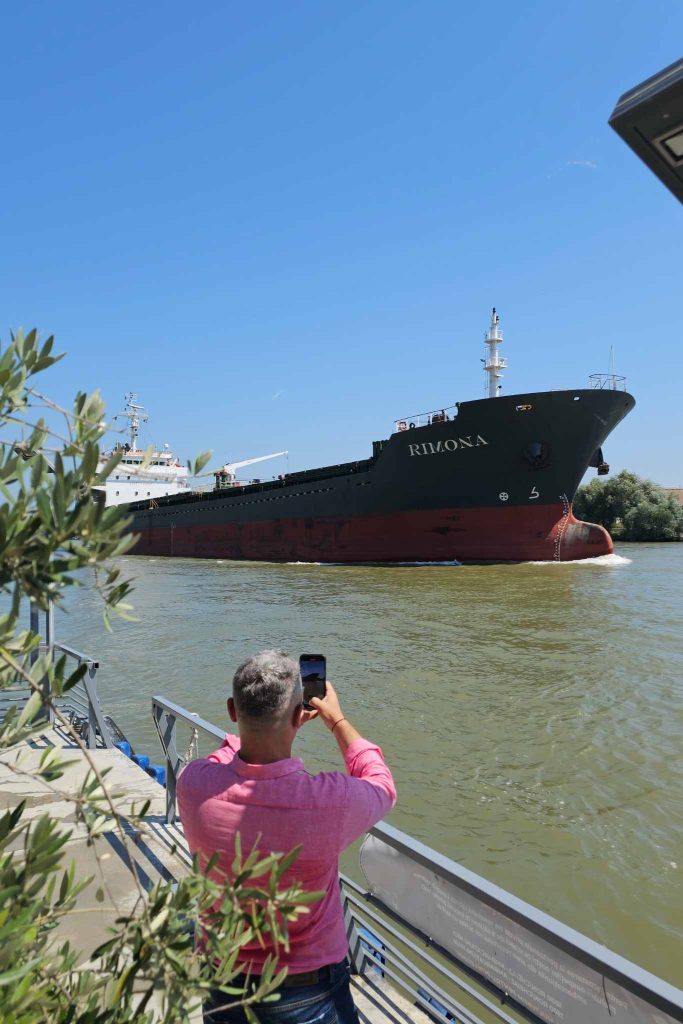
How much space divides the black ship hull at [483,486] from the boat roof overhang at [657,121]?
953 inches

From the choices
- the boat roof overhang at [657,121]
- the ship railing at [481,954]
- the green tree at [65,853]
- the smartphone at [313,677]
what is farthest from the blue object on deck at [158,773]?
the boat roof overhang at [657,121]

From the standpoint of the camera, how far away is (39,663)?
123 centimetres

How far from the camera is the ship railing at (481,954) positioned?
1.61 meters

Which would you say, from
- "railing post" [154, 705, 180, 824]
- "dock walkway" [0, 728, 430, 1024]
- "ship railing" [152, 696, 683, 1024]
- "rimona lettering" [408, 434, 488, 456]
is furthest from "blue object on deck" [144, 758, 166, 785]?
"rimona lettering" [408, 434, 488, 456]

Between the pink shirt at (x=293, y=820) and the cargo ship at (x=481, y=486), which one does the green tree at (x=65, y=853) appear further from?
the cargo ship at (x=481, y=486)

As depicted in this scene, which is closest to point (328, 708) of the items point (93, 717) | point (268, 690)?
point (268, 690)

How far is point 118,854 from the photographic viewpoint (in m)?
3.36

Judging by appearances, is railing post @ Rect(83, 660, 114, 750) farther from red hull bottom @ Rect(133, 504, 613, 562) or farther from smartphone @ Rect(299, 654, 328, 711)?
red hull bottom @ Rect(133, 504, 613, 562)

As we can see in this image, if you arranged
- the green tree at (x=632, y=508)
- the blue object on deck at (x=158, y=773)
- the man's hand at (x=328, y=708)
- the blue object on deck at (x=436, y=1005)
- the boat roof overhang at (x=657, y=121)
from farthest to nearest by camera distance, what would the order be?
the green tree at (x=632, y=508) < the blue object on deck at (x=158, y=773) < the blue object on deck at (x=436, y=1005) < the man's hand at (x=328, y=708) < the boat roof overhang at (x=657, y=121)

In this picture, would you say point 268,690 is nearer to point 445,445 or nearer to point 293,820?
point 293,820

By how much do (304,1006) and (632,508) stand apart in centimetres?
5339

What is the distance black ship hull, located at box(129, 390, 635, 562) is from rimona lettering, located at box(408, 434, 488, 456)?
39 millimetres

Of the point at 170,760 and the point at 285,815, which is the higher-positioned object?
the point at 285,815

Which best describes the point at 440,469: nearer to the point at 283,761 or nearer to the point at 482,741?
the point at 482,741
